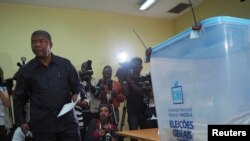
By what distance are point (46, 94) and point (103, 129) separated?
5.36 feet

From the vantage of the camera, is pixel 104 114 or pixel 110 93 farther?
pixel 110 93

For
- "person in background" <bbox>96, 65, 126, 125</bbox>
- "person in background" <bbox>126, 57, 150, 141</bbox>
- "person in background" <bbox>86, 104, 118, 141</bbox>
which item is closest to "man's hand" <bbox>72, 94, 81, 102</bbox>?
"person in background" <bbox>86, 104, 118, 141</bbox>

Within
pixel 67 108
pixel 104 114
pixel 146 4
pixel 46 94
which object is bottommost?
pixel 104 114

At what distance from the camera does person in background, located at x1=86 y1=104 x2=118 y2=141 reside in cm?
326

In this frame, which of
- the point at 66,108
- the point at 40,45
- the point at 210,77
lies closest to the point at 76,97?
the point at 66,108

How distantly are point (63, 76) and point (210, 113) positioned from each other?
4.45ft

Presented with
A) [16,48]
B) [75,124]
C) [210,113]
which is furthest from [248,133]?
[16,48]

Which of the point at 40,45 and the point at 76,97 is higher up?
the point at 40,45

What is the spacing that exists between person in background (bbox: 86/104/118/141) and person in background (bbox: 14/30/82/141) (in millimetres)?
1343

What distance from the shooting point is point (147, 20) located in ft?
18.8

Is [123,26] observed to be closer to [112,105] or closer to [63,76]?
[112,105]

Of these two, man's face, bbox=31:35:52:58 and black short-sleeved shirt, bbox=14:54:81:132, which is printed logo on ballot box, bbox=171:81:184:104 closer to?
black short-sleeved shirt, bbox=14:54:81:132

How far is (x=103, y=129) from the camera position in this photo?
3391 millimetres

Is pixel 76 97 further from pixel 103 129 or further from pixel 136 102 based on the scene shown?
pixel 136 102
